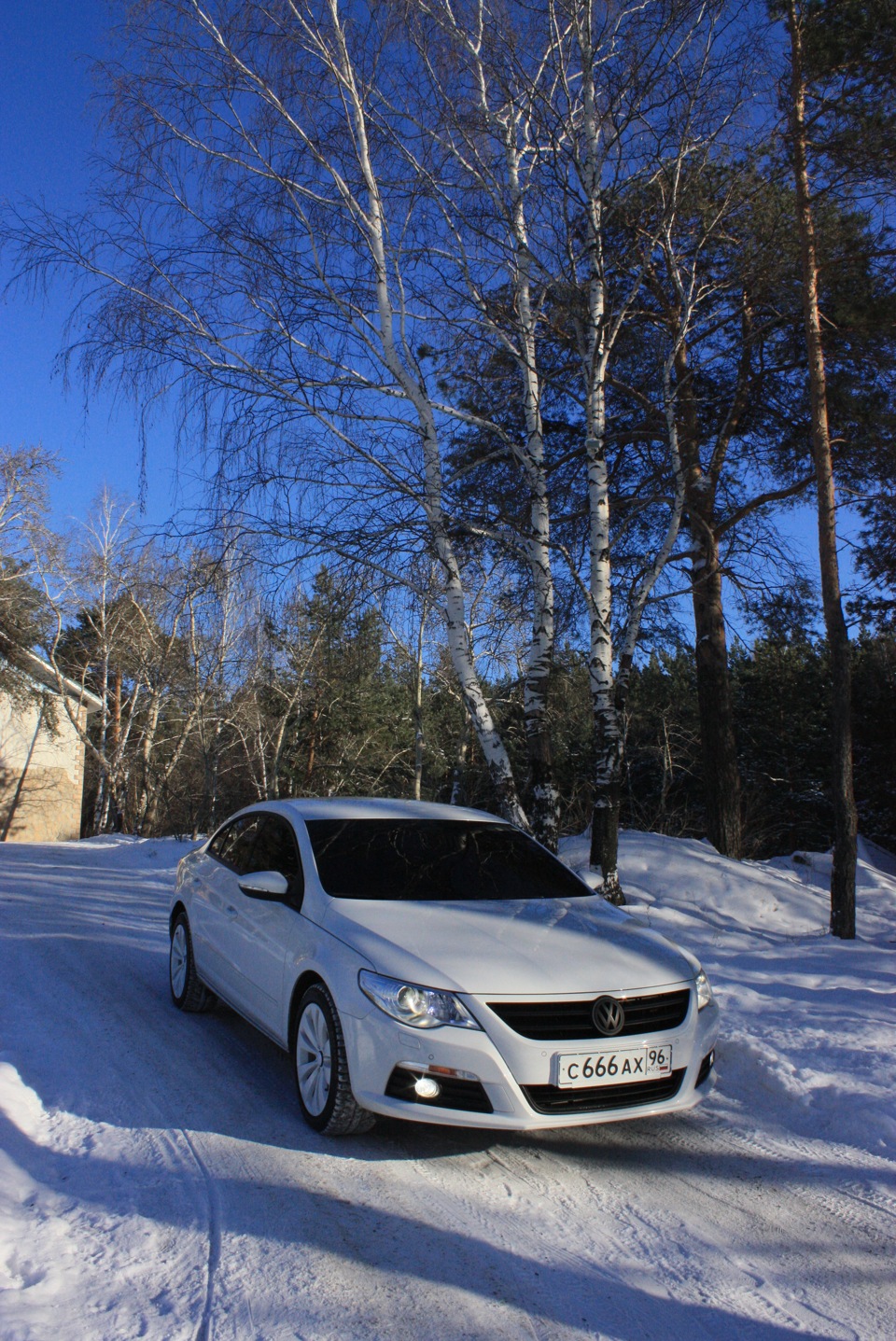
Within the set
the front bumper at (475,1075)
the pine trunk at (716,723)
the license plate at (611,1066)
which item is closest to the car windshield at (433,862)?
the front bumper at (475,1075)

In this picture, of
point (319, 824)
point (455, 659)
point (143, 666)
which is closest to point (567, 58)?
point (455, 659)

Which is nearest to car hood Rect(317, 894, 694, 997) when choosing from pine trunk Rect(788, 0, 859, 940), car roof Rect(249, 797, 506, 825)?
car roof Rect(249, 797, 506, 825)

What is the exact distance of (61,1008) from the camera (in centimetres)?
568

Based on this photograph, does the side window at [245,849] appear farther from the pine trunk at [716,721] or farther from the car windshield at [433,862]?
the pine trunk at [716,721]

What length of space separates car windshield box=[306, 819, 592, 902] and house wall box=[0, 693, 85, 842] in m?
26.6

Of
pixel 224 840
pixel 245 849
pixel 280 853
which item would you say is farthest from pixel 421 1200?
pixel 224 840

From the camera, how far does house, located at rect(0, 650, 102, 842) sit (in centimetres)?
2878

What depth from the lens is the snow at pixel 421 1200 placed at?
2.71m

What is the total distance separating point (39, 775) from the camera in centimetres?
3203

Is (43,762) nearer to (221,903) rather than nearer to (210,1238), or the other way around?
(221,903)

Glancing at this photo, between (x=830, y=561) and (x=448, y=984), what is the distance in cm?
891

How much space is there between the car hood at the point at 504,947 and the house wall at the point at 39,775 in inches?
1085

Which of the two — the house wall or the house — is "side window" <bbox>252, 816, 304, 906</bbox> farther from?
the house wall

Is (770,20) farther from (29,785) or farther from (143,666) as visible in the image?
(29,785)
